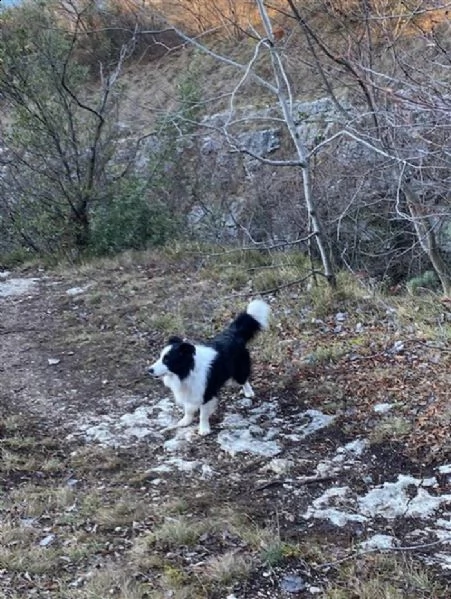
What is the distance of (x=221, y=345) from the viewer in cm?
546

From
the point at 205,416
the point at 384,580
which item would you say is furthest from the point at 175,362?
the point at 384,580

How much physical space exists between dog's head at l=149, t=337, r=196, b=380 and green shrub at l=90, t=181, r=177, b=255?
5904 millimetres

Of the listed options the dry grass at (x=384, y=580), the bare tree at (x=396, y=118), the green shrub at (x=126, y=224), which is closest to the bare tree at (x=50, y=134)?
the green shrub at (x=126, y=224)

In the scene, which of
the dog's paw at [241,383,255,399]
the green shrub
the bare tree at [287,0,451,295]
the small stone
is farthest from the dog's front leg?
the green shrub

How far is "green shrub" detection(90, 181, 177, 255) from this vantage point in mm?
10742

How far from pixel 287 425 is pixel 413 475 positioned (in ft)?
3.70

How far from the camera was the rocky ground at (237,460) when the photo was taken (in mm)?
3430

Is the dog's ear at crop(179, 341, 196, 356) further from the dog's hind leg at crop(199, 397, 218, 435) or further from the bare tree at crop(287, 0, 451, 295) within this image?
the bare tree at crop(287, 0, 451, 295)

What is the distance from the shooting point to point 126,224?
10844 mm

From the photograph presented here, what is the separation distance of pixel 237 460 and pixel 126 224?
6751mm

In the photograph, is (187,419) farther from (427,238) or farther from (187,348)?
(427,238)

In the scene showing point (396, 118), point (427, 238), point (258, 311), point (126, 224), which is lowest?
point (427, 238)

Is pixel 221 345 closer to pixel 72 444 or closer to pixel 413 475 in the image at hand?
pixel 72 444

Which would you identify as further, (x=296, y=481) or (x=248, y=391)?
(x=248, y=391)
